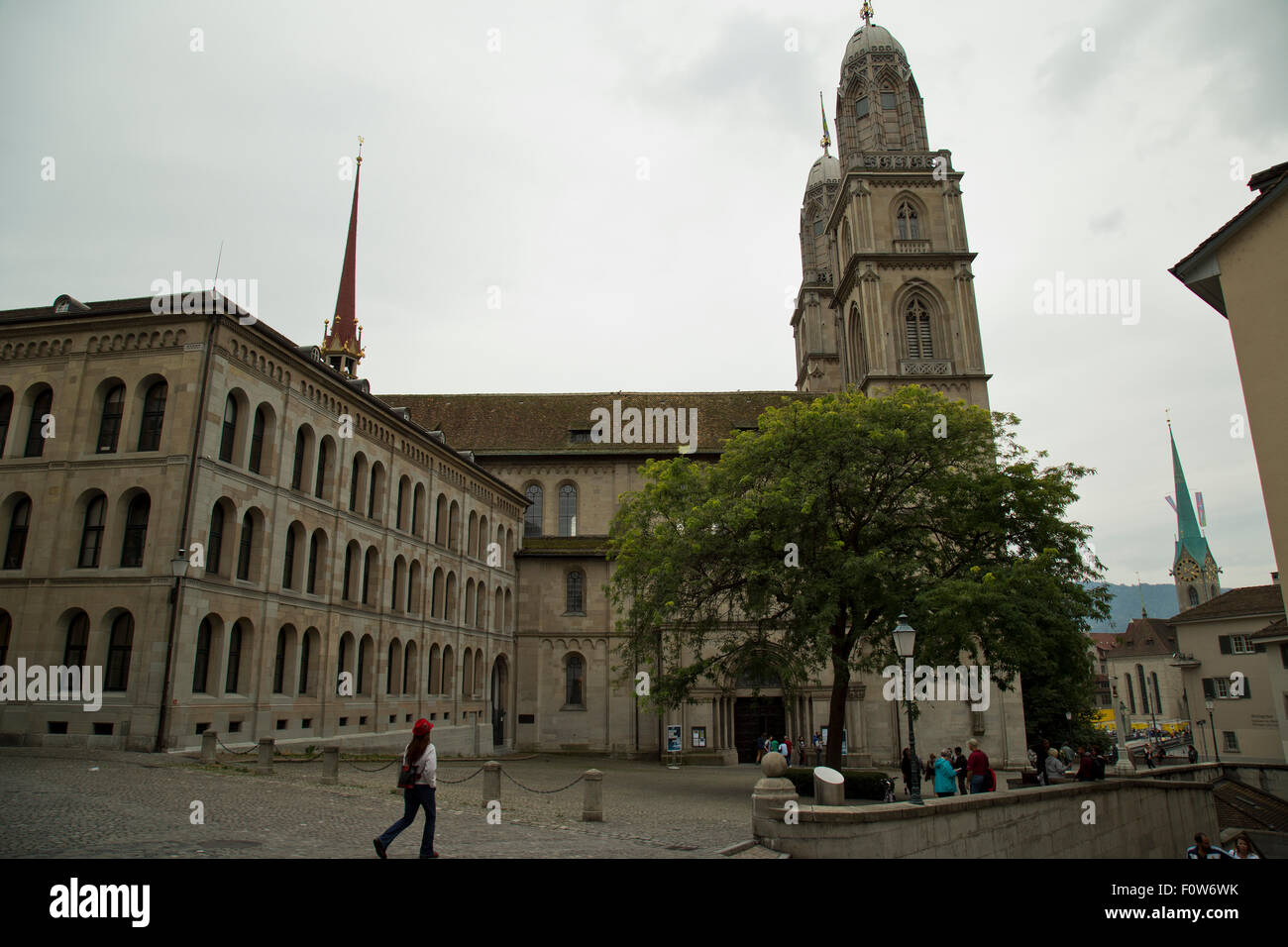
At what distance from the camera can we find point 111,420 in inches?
945

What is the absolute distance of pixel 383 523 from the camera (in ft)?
107

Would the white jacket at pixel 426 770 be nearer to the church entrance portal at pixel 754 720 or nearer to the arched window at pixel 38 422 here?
the arched window at pixel 38 422

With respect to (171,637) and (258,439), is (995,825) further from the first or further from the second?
A: (258,439)

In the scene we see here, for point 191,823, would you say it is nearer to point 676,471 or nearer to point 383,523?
point 676,471

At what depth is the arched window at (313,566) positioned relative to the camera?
28.3 meters

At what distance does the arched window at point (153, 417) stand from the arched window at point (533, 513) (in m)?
26.0

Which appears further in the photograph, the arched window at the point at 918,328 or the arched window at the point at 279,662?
the arched window at the point at 918,328

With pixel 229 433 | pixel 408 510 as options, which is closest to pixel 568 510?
pixel 408 510

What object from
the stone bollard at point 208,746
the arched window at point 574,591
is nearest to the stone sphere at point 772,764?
the stone bollard at point 208,746

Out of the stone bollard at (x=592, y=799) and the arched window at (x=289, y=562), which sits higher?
the arched window at (x=289, y=562)

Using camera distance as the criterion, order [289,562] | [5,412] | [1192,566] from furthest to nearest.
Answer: [1192,566] → [289,562] → [5,412]

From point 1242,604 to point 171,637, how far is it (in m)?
67.1
